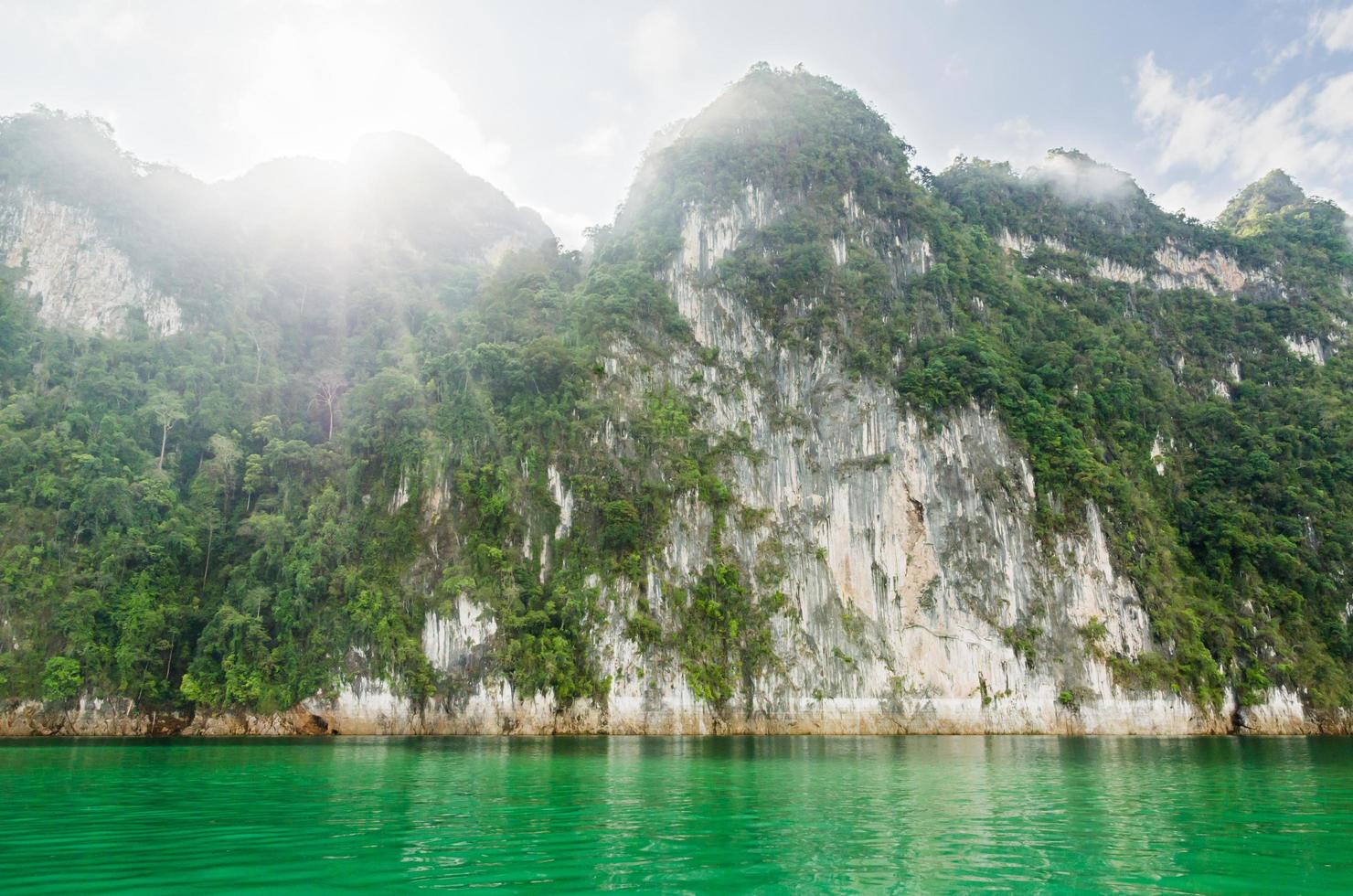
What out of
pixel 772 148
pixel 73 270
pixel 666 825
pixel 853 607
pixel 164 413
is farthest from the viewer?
pixel 772 148

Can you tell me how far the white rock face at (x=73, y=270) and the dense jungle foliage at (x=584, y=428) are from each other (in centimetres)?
154

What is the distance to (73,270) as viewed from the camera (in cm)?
4925

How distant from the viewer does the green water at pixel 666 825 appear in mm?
6551

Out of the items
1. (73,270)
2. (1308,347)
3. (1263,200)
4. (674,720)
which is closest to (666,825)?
(674,720)

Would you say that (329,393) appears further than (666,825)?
Yes

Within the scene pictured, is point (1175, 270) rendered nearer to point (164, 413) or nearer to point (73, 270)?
point (164, 413)

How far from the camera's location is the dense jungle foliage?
33812mm

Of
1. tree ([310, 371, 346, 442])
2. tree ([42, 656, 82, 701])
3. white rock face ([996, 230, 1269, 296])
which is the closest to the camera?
tree ([42, 656, 82, 701])

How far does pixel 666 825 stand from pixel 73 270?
57821mm

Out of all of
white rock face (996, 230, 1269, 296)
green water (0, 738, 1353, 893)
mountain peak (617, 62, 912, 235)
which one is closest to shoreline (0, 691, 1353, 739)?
green water (0, 738, 1353, 893)

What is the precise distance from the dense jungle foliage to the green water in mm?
15284

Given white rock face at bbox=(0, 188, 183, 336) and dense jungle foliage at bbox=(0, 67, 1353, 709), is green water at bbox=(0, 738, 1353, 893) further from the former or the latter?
white rock face at bbox=(0, 188, 183, 336)

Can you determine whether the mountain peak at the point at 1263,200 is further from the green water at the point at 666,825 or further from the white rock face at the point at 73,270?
the white rock face at the point at 73,270

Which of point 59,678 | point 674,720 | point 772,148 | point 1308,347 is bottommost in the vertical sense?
point 674,720
